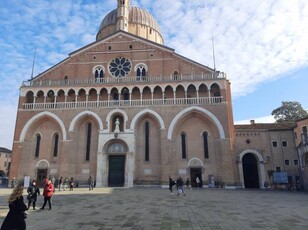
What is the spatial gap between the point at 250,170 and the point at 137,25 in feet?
96.6

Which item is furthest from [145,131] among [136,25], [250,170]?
[136,25]

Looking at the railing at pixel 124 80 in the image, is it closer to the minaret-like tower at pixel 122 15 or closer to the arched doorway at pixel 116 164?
the arched doorway at pixel 116 164

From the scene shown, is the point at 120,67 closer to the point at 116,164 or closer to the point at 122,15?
the point at 122,15

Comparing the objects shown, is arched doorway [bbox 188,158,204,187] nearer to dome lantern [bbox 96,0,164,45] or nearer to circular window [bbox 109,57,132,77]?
circular window [bbox 109,57,132,77]

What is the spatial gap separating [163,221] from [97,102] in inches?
881

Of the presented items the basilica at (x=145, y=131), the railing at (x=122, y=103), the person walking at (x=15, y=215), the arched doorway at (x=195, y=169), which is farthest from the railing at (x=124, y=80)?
the person walking at (x=15, y=215)

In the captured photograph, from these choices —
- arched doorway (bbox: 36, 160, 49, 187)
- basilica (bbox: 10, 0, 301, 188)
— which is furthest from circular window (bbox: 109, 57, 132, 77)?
arched doorway (bbox: 36, 160, 49, 187)

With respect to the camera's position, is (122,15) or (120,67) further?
(122,15)

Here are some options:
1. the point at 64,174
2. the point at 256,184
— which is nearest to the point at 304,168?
the point at 256,184

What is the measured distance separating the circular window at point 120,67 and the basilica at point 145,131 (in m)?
0.13

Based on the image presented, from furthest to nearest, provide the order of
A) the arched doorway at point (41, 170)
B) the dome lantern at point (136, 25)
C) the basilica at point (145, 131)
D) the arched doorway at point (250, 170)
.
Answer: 1. the dome lantern at point (136, 25)
2. the arched doorway at point (250, 170)
3. the arched doorway at point (41, 170)
4. the basilica at point (145, 131)

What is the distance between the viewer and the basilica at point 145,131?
89.2 ft

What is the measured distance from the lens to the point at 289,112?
4375cm

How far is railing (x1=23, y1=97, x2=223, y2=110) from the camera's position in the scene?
92.4ft
